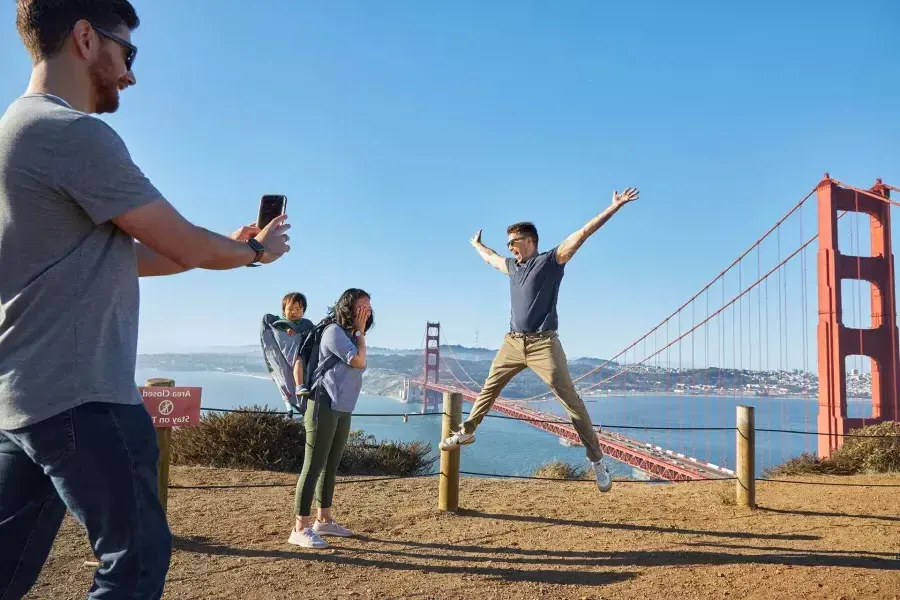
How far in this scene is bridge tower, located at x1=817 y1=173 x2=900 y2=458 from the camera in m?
14.8

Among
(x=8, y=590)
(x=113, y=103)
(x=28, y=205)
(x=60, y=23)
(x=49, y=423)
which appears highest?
(x=60, y=23)

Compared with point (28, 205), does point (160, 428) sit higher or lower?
lower

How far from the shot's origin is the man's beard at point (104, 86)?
48.0 inches

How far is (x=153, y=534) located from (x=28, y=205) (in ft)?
2.11

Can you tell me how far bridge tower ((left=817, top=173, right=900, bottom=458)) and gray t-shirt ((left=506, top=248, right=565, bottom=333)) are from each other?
13098 mm

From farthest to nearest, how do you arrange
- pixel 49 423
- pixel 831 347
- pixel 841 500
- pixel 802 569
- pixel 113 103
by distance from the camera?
pixel 831 347 < pixel 841 500 < pixel 802 569 < pixel 113 103 < pixel 49 423

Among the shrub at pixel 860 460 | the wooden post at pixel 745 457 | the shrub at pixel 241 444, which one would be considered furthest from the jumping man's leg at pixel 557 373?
the shrub at pixel 860 460

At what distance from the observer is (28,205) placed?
3.52ft

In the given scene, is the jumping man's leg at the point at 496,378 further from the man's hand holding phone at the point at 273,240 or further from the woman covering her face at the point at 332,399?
the man's hand holding phone at the point at 273,240

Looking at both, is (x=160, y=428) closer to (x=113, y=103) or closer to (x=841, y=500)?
(x=113, y=103)

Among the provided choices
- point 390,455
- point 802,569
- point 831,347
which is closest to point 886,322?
point 831,347

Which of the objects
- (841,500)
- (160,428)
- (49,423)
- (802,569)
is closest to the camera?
(49,423)

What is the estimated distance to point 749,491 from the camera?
4.82 metres

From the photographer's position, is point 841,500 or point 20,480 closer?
point 20,480
